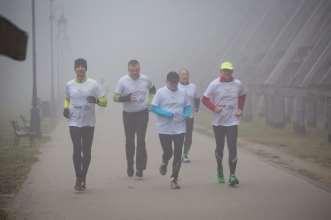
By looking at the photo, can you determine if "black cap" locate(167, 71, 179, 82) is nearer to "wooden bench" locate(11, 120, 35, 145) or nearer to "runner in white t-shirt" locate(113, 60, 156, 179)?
"runner in white t-shirt" locate(113, 60, 156, 179)

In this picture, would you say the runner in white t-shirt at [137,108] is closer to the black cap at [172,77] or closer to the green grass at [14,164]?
the black cap at [172,77]

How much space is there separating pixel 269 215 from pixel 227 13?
204ft

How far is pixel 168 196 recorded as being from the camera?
10500 millimetres

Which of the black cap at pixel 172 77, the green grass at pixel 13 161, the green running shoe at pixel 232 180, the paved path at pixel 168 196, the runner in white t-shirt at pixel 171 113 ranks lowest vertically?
the green grass at pixel 13 161

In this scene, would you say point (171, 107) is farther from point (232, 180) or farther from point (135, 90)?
point (232, 180)

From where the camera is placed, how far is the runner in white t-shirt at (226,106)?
1165 centimetres

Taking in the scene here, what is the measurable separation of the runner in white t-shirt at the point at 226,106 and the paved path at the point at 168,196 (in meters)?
0.67

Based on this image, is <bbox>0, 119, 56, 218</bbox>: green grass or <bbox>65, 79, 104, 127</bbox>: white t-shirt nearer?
<bbox>65, 79, 104, 127</bbox>: white t-shirt

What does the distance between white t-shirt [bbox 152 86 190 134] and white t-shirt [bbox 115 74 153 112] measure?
872mm

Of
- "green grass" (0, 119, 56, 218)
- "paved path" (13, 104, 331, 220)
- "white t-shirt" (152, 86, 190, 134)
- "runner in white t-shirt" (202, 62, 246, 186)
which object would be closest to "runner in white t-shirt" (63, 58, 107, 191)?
"paved path" (13, 104, 331, 220)

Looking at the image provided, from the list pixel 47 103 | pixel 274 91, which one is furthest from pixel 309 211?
pixel 47 103

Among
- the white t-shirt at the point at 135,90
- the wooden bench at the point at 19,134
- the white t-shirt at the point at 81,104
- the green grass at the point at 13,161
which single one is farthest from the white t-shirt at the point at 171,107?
the wooden bench at the point at 19,134

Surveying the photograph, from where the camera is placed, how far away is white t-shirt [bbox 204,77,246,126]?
11.7 m

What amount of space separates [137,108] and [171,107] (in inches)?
43.1
